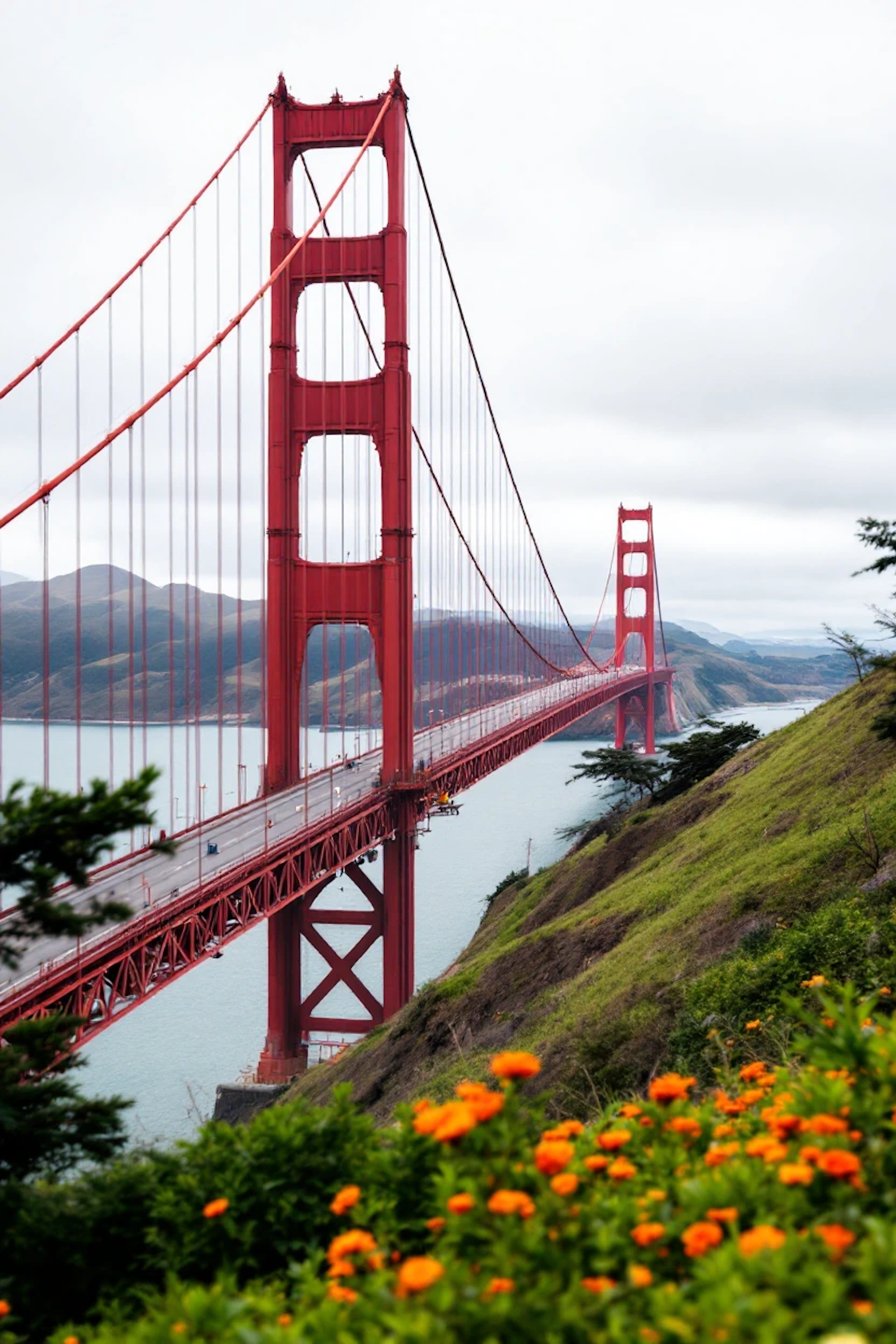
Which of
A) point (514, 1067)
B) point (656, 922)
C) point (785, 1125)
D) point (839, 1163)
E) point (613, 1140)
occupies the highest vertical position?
point (514, 1067)

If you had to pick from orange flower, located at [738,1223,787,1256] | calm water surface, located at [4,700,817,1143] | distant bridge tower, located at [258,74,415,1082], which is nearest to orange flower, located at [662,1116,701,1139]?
orange flower, located at [738,1223,787,1256]

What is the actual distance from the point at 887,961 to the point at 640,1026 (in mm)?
4714

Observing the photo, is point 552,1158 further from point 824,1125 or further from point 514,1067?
point 824,1125

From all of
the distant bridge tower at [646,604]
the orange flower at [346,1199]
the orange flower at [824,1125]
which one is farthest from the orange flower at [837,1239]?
the distant bridge tower at [646,604]

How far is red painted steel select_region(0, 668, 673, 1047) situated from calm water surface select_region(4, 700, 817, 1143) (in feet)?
7.53

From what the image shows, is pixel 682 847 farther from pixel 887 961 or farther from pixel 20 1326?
pixel 20 1326

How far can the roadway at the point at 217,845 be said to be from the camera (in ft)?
62.5

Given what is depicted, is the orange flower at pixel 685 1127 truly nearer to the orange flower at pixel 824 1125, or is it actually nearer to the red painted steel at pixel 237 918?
the orange flower at pixel 824 1125

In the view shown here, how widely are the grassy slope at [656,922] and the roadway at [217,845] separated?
5.22 m

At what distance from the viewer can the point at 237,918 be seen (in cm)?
2155

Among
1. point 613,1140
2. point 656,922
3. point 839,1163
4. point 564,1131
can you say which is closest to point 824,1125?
point 839,1163

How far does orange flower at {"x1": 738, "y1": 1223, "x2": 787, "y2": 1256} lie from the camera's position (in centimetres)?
351

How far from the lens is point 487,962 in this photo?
26625 millimetres

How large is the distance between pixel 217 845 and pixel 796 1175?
23125 millimetres
